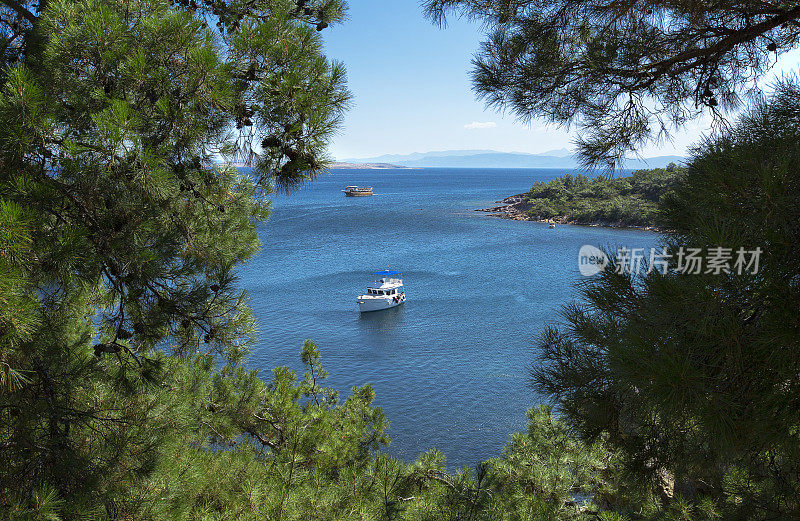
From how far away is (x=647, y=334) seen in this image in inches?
65.5

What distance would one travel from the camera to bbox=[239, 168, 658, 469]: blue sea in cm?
1227

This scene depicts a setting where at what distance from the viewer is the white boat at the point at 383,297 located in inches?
783

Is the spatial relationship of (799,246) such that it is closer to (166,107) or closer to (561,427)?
(166,107)

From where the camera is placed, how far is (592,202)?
1688 inches

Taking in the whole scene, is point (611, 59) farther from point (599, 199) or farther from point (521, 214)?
point (521, 214)

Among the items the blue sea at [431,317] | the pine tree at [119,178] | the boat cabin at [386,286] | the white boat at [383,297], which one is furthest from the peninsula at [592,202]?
the pine tree at [119,178]

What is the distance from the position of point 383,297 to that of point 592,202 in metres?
29.8

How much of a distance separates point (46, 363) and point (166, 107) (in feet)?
4.70

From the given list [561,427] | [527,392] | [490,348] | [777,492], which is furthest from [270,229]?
[777,492]

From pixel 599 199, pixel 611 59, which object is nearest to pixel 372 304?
pixel 611 59

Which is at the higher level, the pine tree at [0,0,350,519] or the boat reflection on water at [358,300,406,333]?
the pine tree at [0,0,350,519]

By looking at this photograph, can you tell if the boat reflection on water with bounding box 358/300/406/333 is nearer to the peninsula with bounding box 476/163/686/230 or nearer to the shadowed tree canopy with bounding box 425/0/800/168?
the shadowed tree canopy with bounding box 425/0/800/168

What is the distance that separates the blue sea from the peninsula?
241 centimetres

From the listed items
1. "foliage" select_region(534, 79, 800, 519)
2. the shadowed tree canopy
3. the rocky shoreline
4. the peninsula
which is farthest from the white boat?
the rocky shoreline
